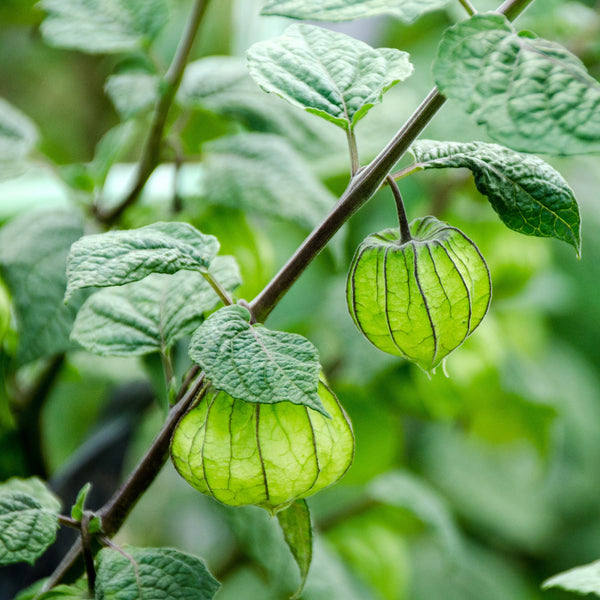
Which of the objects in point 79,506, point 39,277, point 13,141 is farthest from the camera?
point 13,141

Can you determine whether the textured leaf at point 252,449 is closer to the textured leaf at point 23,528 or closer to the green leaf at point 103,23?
the textured leaf at point 23,528

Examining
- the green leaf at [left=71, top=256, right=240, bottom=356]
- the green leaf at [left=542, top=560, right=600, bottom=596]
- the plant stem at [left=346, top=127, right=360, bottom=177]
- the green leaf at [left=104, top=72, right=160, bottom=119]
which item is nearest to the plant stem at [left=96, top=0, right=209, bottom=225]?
the green leaf at [left=104, top=72, right=160, bottom=119]

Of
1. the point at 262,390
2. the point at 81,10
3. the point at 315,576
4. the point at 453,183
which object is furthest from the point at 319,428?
the point at 453,183

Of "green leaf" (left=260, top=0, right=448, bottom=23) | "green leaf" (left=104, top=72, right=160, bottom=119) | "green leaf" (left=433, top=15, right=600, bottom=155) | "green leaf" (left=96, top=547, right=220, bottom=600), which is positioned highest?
"green leaf" (left=260, top=0, right=448, bottom=23)

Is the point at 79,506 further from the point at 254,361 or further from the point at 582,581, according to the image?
the point at 582,581

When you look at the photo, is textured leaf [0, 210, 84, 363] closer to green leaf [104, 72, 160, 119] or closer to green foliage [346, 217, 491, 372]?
green leaf [104, 72, 160, 119]

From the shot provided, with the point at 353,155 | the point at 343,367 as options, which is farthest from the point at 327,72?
the point at 343,367

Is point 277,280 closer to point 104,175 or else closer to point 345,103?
→ point 345,103
